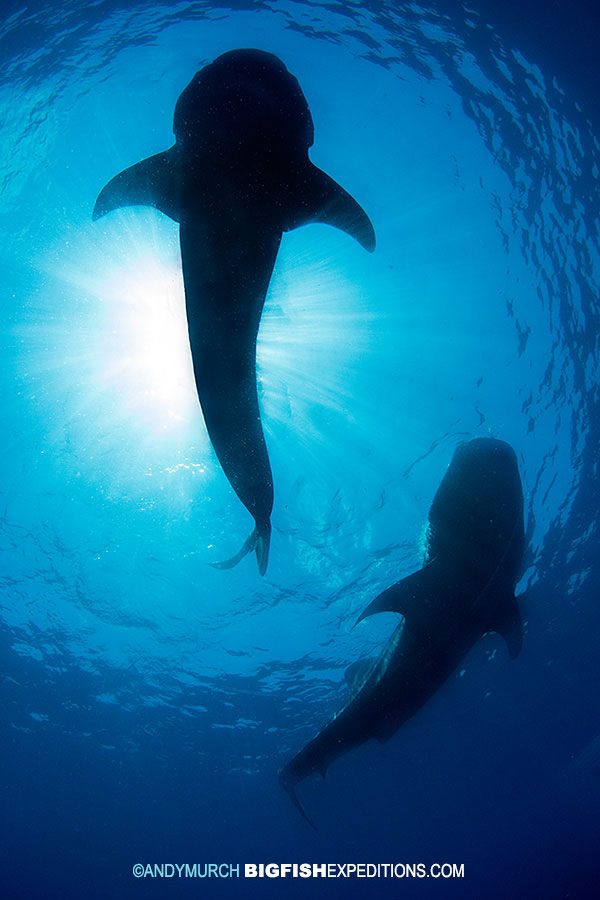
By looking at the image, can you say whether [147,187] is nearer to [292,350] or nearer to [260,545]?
[260,545]

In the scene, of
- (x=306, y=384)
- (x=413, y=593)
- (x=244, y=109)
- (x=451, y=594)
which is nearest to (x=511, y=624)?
(x=451, y=594)

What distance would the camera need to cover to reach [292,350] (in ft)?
32.3

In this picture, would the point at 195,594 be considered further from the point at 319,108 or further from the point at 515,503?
the point at 319,108

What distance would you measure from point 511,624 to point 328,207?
5.66m

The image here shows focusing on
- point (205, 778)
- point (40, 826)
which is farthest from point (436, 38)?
point (40, 826)

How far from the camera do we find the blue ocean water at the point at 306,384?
7.28 metres

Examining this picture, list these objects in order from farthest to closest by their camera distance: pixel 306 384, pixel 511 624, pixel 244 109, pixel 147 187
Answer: pixel 306 384 < pixel 511 624 < pixel 147 187 < pixel 244 109

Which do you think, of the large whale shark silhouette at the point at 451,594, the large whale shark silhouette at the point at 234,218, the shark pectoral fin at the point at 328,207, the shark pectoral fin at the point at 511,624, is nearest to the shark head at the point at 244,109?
the large whale shark silhouette at the point at 234,218

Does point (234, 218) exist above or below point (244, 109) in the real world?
below

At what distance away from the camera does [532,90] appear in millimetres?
7586

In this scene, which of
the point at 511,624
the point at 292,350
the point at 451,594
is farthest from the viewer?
the point at 292,350

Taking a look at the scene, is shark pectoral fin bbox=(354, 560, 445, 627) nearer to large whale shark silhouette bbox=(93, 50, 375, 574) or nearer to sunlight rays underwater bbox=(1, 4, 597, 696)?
large whale shark silhouette bbox=(93, 50, 375, 574)

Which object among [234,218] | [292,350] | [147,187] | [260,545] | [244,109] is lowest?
[260,545]

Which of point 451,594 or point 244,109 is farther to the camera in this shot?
point 451,594
